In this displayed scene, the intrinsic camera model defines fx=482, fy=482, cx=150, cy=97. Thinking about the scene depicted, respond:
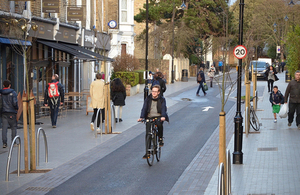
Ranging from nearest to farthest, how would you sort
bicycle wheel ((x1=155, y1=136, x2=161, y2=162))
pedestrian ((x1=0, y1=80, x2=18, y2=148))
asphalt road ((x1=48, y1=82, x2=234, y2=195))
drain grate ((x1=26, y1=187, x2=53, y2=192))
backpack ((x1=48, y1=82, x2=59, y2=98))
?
drain grate ((x1=26, y1=187, x2=53, y2=192)), asphalt road ((x1=48, y1=82, x2=234, y2=195)), bicycle wheel ((x1=155, y1=136, x2=161, y2=162)), pedestrian ((x1=0, y1=80, x2=18, y2=148)), backpack ((x1=48, y1=82, x2=59, y2=98))

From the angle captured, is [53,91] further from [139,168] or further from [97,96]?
[139,168]

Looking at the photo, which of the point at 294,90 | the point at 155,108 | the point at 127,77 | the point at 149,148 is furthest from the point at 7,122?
the point at 127,77

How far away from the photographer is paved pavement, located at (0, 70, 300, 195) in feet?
28.2

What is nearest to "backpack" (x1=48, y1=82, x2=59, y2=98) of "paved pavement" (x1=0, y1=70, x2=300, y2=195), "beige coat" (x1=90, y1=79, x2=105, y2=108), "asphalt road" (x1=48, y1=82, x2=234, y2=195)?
"paved pavement" (x1=0, y1=70, x2=300, y2=195)

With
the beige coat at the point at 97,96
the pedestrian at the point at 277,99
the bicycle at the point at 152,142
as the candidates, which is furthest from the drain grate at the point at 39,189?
the pedestrian at the point at 277,99

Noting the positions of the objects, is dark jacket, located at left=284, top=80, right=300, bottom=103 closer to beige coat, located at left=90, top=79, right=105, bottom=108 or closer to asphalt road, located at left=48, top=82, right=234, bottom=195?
asphalt road, located at left=48, top=82, right=234, bottom=195

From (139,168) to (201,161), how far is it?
1.54 meters

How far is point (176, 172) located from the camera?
32.8 ft

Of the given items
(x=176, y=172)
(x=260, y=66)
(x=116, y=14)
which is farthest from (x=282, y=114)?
(x=260, y=66)

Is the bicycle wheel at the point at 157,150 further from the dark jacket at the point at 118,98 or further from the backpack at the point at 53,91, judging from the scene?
the backpack at the point at 53,91

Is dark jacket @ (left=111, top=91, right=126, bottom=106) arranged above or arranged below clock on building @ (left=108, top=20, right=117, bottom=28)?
below

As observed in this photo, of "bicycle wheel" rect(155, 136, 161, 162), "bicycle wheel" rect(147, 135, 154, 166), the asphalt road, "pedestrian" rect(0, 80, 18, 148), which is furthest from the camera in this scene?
"pedestrian" rect(0, 80, 18, 148)

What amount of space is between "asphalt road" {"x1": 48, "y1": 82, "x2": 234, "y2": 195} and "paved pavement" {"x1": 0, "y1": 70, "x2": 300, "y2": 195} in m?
0.24

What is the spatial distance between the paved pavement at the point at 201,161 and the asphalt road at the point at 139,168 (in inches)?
9.4
